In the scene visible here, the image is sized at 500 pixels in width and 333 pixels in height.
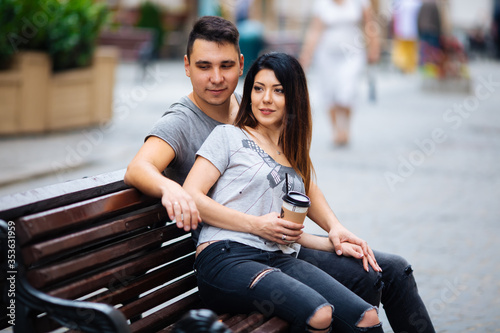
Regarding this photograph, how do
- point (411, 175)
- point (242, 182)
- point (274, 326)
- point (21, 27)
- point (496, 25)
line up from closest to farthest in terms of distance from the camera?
1. point (274, 326)
2. point (242, 182)
3. point (411, 175)
4. point (21, 27)
5. point (496, 25)

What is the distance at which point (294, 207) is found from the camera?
8.44 ft

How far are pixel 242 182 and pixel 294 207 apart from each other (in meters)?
0.29

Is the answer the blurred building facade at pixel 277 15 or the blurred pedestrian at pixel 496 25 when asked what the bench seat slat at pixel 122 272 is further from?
the blurred pedestrian at pixel 496 25

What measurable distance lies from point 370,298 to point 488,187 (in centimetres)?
527

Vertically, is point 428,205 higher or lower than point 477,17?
lower

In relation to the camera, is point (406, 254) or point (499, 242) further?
point (499, 242)

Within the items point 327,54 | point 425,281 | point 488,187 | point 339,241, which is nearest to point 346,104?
point 327,54

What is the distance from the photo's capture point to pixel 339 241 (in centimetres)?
300

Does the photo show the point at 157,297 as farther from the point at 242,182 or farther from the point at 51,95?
the point at 51,95

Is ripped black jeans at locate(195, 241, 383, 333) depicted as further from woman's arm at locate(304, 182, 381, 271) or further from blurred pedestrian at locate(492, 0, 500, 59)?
blurred pedestrian at locate(492, 0, 500, 59)

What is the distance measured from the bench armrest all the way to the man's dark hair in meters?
1.20

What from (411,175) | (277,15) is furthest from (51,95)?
(277,15)

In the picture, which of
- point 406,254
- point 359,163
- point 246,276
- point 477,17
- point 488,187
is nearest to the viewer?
point 246,276

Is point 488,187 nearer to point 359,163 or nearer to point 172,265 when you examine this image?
point 359,163
